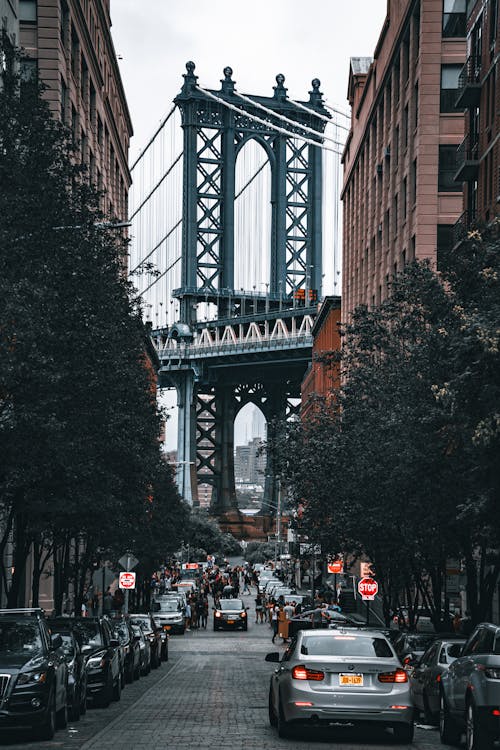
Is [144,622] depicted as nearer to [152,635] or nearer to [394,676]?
[152,635]

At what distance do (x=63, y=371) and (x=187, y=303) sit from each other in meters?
163

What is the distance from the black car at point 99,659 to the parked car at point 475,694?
7.29 metres

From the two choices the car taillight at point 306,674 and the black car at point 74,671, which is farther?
the black car at point 74,671

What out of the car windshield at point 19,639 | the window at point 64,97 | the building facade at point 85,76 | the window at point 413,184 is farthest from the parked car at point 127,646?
the window at point 413,184

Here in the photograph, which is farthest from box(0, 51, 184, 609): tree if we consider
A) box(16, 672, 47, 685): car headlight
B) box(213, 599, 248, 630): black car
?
box(213, 599, 248, 630): black car

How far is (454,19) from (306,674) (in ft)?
164

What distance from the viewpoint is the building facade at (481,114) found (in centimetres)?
4250

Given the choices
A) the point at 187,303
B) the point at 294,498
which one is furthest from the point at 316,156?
the point at 294,498

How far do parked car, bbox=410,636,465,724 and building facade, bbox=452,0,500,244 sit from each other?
796 inches

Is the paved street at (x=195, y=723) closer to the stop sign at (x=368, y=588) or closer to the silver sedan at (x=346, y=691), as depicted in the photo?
the silver sedan at (x=346, y=691)

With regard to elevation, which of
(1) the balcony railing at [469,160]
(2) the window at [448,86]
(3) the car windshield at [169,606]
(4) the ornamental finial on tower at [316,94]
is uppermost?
(4) the ornamental finial on tower at [316,94]

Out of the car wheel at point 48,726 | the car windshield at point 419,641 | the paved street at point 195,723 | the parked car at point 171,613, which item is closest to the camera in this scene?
the paved street at point 195,723

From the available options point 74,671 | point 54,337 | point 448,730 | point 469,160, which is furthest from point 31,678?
point 469,160

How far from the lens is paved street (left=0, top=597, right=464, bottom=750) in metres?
17.3
